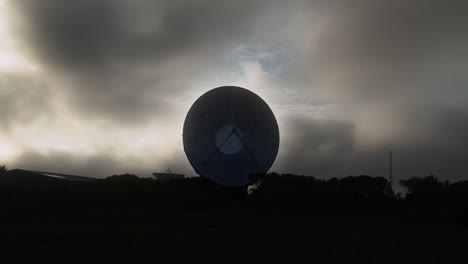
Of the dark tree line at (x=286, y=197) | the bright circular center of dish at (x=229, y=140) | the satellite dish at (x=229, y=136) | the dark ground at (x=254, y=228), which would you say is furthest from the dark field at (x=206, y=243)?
the bright circular center of dish at (x=229, y=140)

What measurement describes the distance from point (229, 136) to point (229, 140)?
449mm

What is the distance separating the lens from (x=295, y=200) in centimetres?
4372

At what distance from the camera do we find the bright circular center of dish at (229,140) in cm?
4431

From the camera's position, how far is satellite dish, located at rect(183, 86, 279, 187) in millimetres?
44344

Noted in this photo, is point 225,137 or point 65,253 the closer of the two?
point 65,253

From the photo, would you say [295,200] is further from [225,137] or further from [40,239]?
[40,239]

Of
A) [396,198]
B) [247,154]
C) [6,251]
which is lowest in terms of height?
[6,251]

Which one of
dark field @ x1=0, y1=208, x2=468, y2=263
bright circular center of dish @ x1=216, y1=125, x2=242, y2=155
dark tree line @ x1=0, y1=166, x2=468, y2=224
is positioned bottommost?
dark field @ x1=0, y1=208, x2=468, y2=263

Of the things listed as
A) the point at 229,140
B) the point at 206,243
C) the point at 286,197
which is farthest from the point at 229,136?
the point at 206,243

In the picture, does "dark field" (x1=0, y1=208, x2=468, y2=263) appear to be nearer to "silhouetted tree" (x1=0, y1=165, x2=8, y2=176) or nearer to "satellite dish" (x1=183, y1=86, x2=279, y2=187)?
"satellite dish" (x1=183, y1=86, x2=279, y2=187)

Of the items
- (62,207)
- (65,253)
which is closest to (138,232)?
(65,253)

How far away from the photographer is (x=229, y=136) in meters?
44.3

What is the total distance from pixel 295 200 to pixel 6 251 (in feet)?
106

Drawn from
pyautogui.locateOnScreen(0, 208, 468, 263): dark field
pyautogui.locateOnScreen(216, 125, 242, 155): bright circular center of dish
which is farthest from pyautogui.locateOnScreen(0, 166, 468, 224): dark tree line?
pyautogui.locateOnScreen(0, 208, 468, 263): dark field
